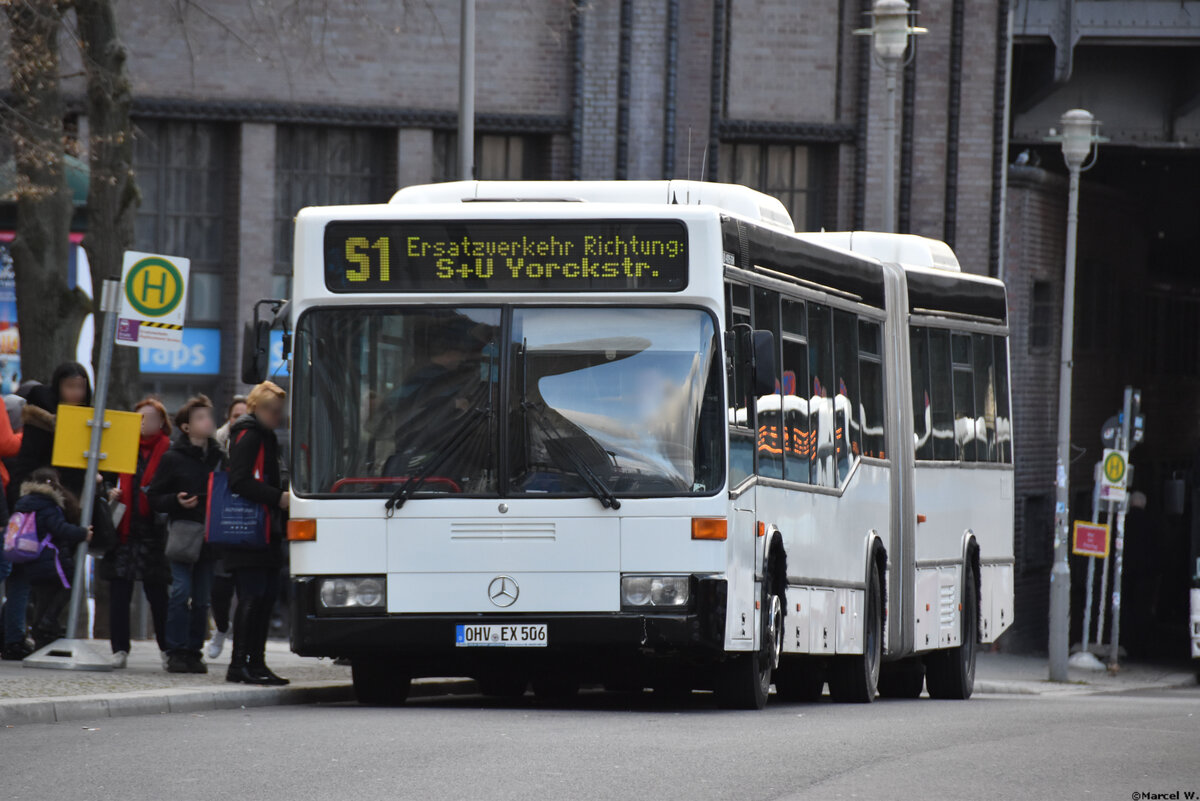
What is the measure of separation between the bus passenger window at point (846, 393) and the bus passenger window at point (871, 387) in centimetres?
14

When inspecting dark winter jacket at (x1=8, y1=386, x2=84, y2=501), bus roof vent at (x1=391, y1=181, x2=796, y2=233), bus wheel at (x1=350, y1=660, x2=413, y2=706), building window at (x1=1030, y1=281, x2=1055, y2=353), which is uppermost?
building window at (x1=1030, y1=281, x2=1055, y2=353)

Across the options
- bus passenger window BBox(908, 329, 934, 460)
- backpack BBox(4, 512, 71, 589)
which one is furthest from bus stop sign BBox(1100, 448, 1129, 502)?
backpack BBox(4, 512, 71, 589)

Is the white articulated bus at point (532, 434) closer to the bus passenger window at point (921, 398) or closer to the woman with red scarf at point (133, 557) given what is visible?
the woman with red scarf at point (133, 557)

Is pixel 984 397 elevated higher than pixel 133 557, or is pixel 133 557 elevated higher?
pixel 984 397

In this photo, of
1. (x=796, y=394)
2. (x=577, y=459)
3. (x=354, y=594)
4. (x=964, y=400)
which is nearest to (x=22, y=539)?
(x=354, y=594)

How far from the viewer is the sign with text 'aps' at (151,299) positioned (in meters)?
15.1

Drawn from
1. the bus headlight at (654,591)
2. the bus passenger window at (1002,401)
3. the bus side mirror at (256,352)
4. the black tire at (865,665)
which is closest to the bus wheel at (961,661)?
the bus passenger window at (1002,401)

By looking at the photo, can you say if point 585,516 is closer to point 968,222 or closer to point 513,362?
point 513,362

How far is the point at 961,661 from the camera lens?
18.6m

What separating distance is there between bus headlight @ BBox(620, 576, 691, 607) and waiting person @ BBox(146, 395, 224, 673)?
344 centimetres

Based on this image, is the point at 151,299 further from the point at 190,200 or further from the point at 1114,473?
the point at 1114,473

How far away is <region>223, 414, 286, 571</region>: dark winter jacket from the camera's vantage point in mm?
14039

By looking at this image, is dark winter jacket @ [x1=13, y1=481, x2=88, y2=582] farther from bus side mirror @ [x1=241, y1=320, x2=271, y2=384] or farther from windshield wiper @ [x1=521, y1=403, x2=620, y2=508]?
windshield wiper @ [x1=521, y1=403, x2=620, y2=508]

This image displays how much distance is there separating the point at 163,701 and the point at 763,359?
3.86 meters
